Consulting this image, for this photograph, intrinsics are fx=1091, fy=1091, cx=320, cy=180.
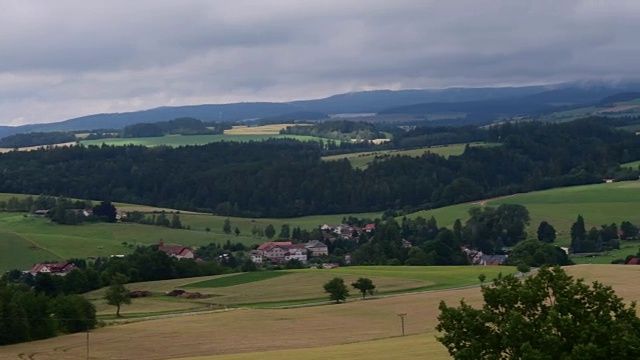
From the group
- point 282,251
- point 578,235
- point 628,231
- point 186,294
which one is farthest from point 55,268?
point 628,231

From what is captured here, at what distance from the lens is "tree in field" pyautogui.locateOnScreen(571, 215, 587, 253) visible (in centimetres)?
12119

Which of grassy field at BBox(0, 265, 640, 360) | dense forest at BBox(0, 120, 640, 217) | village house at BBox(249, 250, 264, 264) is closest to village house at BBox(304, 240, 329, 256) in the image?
village house at BBox(249, 250, 264, 264)

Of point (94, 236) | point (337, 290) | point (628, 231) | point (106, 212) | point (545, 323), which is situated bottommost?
point (628, 231)

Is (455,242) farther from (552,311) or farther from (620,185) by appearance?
(552,311)

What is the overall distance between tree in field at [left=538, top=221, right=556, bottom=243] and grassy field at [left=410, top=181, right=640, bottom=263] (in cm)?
99

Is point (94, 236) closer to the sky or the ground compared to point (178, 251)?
closer to the sky

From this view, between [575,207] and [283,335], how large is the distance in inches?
3571

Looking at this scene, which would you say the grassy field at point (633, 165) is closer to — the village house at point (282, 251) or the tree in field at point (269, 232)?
the tree in field at point (269, 232)

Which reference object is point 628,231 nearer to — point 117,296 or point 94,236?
point 94,236

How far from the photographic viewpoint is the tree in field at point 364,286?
82.1 metres

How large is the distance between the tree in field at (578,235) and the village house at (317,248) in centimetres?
2959

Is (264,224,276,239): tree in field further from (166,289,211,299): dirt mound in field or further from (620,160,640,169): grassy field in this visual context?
(620,160,640,169): grassy field

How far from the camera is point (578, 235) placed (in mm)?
124250

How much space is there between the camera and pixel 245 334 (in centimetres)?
5912
